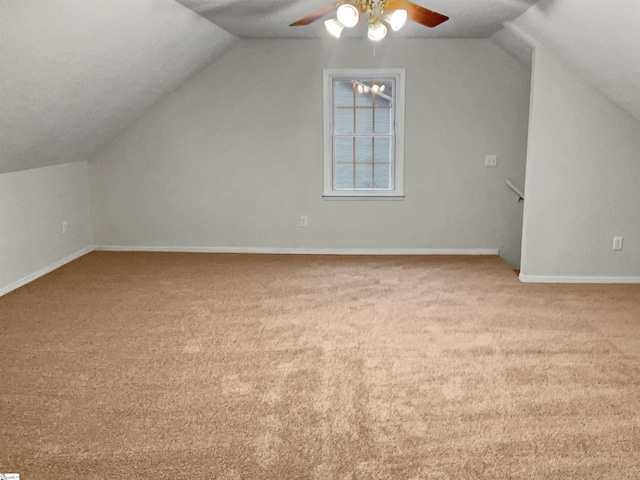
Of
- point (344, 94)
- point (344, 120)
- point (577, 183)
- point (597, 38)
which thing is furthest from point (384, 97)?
point (597, 38)

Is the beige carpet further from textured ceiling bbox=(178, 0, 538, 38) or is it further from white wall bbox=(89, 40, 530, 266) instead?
textured ceiling bbox=(178, 0, 538, 38)

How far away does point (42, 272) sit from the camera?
5.84 meters

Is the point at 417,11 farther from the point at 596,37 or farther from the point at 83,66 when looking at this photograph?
the point at 83,66

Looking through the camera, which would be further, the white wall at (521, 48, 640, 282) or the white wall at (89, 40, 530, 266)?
the white wall at (89, 40, 530, 266)

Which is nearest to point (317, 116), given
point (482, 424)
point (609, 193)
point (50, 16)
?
point (609, 193)

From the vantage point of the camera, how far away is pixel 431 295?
17.2ft

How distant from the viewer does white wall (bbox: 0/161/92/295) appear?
5312mm

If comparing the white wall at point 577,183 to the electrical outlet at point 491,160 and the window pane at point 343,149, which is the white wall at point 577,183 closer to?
the electrical outlet at point 491,160

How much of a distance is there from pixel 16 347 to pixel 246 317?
1.54m

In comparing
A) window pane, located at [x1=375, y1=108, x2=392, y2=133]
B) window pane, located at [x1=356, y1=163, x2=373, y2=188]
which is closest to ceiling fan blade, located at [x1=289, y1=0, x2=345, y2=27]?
window pane, located at [x1=375, y1=108, x2=392, y2=133]

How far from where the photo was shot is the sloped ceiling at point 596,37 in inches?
145

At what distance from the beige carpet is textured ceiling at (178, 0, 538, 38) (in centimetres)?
222

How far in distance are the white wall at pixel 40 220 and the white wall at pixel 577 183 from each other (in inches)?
173

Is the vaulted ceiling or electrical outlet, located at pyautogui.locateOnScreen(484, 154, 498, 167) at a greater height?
the vaulted ceiling
